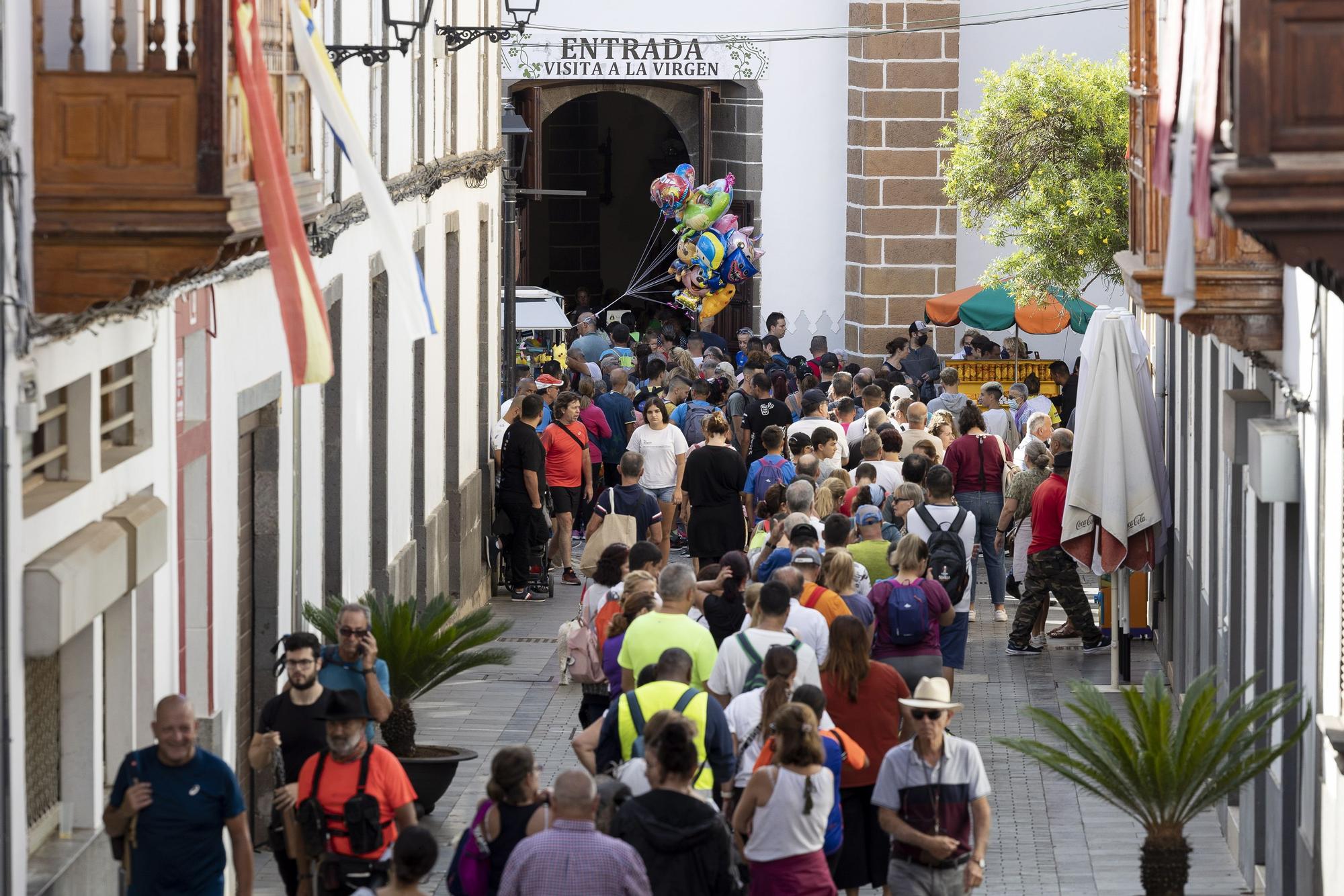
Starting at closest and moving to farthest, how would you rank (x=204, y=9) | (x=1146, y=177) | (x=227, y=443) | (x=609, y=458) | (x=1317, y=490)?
(x=204, y=9) → (x=1317, y=490) → (x=227, y=443) → (x=1146, y=177) → (x=609, y=458)

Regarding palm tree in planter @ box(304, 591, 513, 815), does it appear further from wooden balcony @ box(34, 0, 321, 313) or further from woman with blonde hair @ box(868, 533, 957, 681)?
wooden balcony @ box(34, 0, 321, 313)

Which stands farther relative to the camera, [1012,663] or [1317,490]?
[1012,663]

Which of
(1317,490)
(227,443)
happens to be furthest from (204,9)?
(1317,490)

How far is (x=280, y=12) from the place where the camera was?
10383 millimetres

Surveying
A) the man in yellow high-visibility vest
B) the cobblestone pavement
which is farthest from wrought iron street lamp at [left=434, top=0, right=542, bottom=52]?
the man in yellow high-visibility vest

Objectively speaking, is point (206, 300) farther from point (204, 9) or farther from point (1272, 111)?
point (1272, 111)

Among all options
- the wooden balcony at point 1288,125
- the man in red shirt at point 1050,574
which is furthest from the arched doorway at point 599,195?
the wooden balcony at point 1288,125

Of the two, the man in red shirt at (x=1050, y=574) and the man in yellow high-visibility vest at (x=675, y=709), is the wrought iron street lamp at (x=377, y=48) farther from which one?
the man in red shirt at (x=1050, y=574)

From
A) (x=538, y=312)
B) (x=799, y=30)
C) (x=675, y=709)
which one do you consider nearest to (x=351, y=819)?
(x=675, y=709)

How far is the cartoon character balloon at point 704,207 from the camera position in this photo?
102 feet

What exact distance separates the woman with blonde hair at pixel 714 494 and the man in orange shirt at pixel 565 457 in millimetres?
2243

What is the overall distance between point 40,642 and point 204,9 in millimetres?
2258

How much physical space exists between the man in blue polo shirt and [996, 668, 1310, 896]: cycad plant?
10.3 feet

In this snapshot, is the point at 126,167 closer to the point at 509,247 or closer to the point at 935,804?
the point at 935,804
